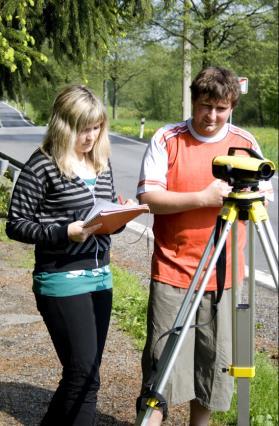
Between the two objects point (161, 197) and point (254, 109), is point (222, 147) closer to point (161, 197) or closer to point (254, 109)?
point (161, 197)

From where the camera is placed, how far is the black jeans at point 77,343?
9.72 feet

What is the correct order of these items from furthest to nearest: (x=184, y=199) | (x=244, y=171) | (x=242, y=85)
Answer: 1. (x=242, y=85)
2. (x=184, y=199)
3. (x=244, y=171)

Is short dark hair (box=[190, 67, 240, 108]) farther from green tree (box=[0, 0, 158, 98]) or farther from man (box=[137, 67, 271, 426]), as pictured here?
green tree (box=[0, 0, 158, 98])

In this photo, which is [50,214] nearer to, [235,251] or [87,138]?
[87,138]

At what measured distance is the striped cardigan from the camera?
9.49 ft

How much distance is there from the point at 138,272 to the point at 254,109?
186 ft

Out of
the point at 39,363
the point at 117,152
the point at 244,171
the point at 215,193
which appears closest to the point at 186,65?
the point at 117,152

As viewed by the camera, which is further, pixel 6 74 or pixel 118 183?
pixel 118 183

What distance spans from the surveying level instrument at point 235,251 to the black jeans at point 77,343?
328 mm

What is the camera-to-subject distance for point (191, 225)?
3.09 meters

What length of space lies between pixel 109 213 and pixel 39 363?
6.90 ft

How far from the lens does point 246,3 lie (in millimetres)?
24359

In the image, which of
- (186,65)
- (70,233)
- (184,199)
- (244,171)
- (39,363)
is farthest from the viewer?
(186,65)

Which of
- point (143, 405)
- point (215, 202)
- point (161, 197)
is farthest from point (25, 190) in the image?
point (143, 405)
